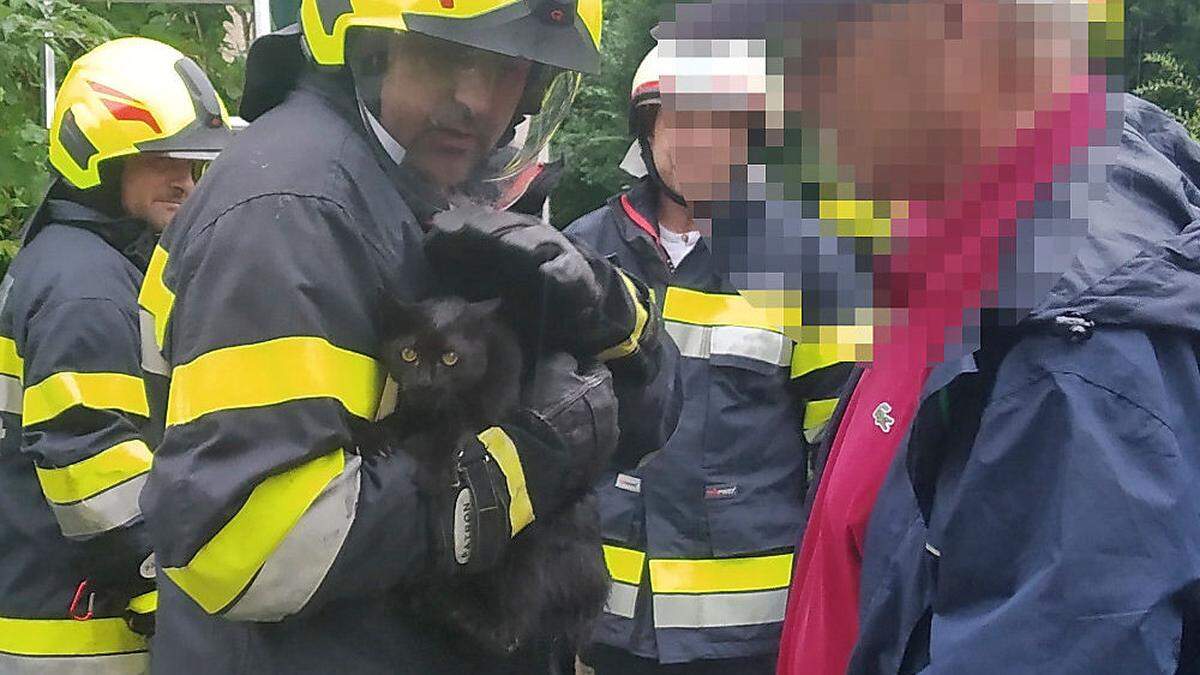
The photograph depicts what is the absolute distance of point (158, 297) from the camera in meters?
1.99

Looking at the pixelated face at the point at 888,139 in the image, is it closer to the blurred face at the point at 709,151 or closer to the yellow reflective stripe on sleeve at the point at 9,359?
the blurred face at the point at 709,151

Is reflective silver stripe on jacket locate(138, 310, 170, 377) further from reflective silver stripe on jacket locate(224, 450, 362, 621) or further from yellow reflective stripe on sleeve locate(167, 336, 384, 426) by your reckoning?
reflective silver stripe on jacket locate(224, 450, 362, 621)

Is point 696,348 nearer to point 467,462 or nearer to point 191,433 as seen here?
point 467,462

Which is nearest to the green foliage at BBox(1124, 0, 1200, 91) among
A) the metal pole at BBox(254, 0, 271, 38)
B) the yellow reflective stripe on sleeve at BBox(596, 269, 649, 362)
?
the yellow reflective stripe on sleeve at BBox(596, 269, 649, 362)

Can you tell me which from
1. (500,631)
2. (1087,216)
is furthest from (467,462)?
(1087,216)

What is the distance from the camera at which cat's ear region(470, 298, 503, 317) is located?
1923mm

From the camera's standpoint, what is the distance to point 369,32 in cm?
195

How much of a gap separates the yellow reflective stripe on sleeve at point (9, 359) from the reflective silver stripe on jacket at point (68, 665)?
2.43ft

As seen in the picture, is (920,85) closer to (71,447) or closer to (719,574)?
(719,574)

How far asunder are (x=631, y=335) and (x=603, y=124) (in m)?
0.40

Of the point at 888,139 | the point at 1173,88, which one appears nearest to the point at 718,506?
the point at 1173,88

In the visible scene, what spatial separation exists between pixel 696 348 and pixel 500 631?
1507 millimetres

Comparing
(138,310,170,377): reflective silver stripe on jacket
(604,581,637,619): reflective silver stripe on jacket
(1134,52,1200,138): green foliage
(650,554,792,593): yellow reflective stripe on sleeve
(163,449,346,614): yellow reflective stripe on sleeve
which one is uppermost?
(1134,52,1200,138): green foliage

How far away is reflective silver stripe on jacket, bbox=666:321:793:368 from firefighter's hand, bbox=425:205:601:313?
127cm
